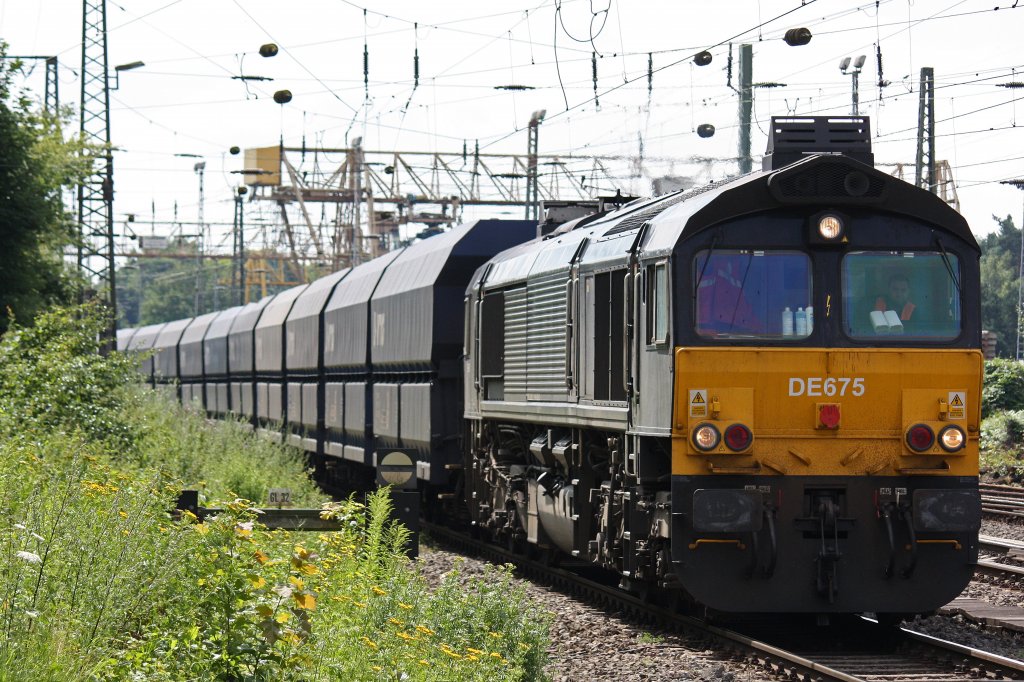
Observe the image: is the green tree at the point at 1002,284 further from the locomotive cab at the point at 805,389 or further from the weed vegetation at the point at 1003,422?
the locomotive cab at the point at 805,389

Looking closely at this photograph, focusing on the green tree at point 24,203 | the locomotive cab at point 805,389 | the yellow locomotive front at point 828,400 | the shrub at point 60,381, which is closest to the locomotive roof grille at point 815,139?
the locomotive cab at point 805,389

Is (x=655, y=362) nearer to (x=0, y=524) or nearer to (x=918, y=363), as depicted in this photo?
(x=918, y=363)

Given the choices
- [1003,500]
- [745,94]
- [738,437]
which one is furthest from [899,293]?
[745,94]

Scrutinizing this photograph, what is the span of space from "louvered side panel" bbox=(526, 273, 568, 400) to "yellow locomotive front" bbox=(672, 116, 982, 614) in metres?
3.11

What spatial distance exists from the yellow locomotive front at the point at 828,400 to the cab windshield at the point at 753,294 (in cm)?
1

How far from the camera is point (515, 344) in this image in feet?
51.8

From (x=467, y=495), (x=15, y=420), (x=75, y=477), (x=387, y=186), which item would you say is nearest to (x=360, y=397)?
(x=467, y=495)

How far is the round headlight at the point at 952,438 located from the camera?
10.9m

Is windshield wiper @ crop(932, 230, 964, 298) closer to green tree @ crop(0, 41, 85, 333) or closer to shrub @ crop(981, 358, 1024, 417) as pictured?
green tree @ crop(0, 41, 85, 333)

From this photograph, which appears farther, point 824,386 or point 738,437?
point 824,386

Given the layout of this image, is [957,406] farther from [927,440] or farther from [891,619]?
[891,619]

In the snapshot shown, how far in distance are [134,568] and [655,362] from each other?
5282mm

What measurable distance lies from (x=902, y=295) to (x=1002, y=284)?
98408 millimetres

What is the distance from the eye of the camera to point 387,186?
55844mm
